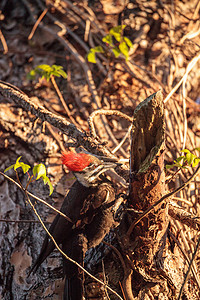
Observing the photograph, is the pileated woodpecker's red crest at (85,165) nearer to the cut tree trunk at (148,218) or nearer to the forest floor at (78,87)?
the cut tree trunk at (148,218)

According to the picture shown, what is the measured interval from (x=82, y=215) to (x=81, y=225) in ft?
0.20

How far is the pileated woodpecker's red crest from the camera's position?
1.52 meters

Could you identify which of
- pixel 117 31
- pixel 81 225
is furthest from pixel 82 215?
pixel 117 31

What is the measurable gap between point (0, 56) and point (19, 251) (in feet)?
6.96

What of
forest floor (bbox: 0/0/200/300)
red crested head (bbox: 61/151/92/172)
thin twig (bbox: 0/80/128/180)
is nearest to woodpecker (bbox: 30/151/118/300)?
red crested head (bbox: 61/151/92/172)

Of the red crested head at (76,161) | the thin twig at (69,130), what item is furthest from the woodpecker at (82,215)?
the thin twig at (69,130)

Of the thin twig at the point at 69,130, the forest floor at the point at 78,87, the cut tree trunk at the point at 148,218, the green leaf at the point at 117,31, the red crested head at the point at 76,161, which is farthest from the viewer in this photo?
the green leaf at the point at 117,31

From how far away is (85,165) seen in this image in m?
1.52

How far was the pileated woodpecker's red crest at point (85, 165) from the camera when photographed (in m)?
1.52

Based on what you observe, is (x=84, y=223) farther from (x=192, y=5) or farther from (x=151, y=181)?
(x=192, y=5)

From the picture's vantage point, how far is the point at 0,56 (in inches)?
123

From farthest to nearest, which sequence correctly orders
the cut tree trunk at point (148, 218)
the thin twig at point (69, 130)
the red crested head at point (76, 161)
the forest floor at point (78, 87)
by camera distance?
the forest floor at point (78, 87) < the thin twig at point (69, 130) < the red crested head at point (76, 161) < the cut tree trunk at point (148, 218)

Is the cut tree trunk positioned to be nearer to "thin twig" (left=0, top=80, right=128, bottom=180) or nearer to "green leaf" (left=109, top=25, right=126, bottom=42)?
"thin twig" (left=0, top=80, right=128, bottom=180)

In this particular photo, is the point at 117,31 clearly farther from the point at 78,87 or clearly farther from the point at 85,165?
the point at 85,165
